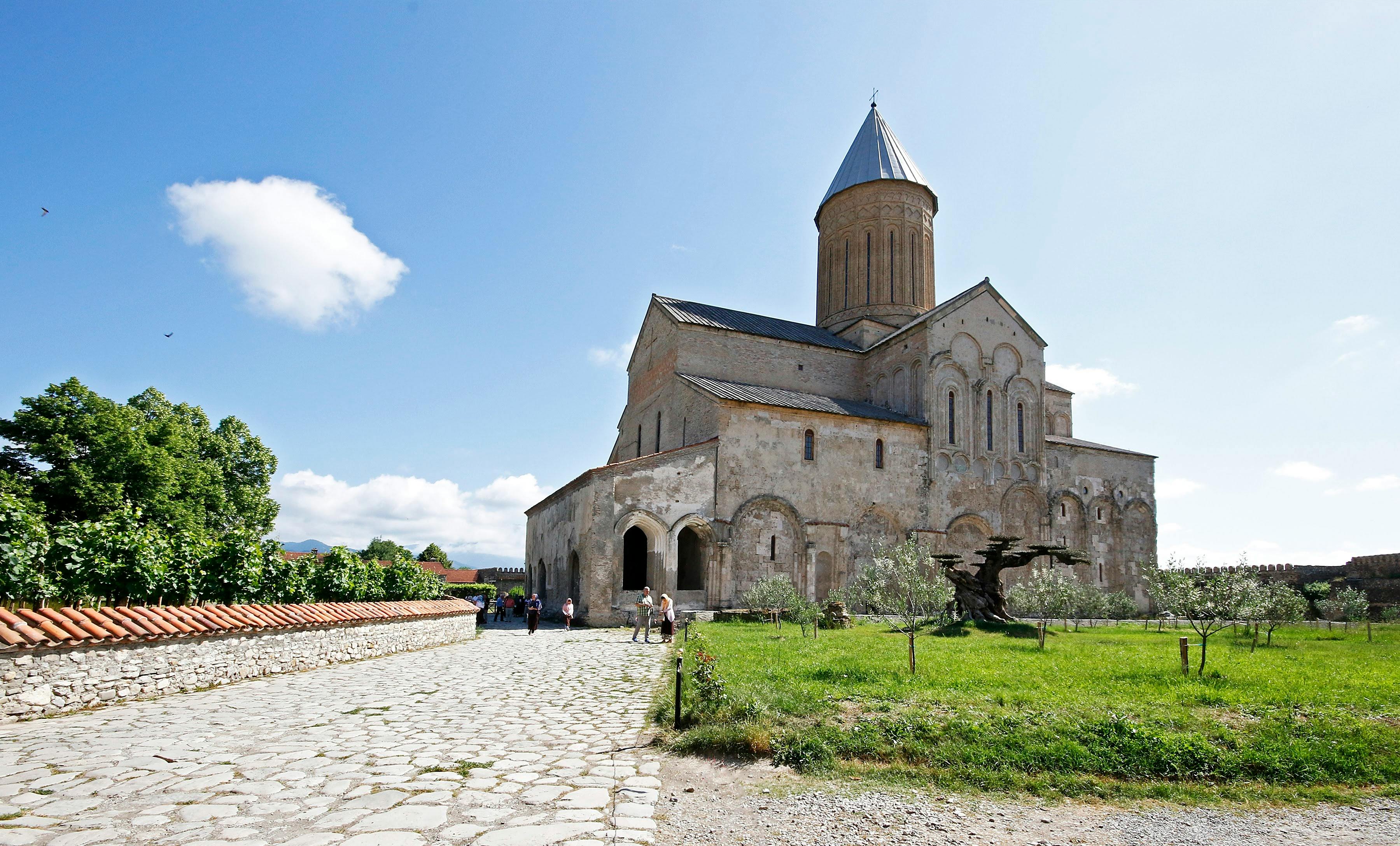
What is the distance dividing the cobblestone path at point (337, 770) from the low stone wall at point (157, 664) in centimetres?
27

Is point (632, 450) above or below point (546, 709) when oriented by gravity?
above

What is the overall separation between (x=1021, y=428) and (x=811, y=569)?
10804 millimetres

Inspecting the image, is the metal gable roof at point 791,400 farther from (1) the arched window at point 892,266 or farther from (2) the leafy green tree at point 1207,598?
(2) the leafy green tree at point 1207,598

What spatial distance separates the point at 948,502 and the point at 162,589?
73.4ft

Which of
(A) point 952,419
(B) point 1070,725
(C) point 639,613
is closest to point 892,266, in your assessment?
(A) point 952,419

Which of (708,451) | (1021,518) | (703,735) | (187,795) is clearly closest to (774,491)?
(708,451)

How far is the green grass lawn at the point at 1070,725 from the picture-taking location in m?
6.09

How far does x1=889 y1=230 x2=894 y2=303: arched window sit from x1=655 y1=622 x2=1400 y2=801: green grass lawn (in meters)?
21.0

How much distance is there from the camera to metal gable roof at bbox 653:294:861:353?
26.7 metres

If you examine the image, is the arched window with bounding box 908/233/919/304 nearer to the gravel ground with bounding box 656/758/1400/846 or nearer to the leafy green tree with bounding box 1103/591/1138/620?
the leafy green tree with bounding box 1103/591/1138/620

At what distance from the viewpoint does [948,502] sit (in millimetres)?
26234

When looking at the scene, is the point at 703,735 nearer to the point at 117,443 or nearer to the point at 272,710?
the point at 272,710

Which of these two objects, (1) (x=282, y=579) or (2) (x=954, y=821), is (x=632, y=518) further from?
(2) (x=954, y=821)

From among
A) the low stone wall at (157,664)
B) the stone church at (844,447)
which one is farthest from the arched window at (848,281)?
the low stone wall at (157,664)
